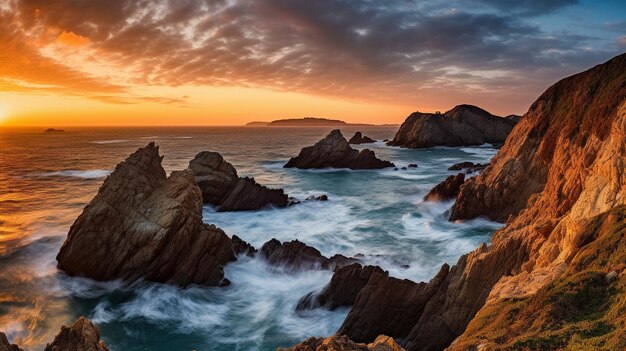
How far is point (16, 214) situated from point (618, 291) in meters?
46.4

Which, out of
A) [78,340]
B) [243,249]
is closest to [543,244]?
[78,340]

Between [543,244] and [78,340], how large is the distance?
13931 mm

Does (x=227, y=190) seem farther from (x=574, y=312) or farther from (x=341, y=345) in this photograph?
(x=574, y=312)

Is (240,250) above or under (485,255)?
under

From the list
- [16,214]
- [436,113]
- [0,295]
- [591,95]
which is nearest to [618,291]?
[591,95]

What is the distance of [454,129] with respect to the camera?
128 m

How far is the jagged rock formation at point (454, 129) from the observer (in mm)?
123500

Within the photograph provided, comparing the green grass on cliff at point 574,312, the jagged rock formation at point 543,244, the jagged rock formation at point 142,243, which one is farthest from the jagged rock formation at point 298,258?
the green grass on cliff at point 574,312

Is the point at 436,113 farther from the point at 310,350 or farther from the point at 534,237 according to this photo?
the point at 310,350

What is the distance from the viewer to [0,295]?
21.6m

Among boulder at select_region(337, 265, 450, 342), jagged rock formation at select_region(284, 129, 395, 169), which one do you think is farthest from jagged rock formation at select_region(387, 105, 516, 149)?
boulder at select_region(337, 265, 450, 342)

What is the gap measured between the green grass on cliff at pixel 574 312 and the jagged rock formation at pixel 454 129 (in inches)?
4581

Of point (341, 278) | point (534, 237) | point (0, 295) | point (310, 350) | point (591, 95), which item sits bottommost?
point (0, 295)

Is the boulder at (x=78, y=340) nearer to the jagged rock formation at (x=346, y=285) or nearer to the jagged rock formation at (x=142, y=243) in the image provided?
the jagged rock formation at (x=346, y=285)
